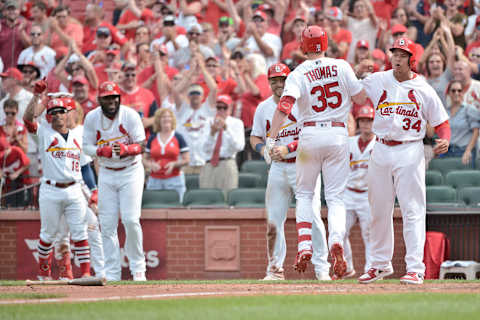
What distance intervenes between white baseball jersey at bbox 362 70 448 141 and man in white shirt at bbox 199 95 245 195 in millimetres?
5300

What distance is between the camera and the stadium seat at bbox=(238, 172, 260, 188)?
12.9 meters

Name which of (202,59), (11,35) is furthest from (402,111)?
(11,35)

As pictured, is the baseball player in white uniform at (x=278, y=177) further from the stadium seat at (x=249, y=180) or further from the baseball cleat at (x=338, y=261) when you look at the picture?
the stadium seat at (x=249, y=180)

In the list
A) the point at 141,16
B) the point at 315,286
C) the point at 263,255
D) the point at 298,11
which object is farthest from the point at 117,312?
the point at 141,16

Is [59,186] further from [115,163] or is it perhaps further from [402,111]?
[402,111]

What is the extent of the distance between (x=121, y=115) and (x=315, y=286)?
3513 mm

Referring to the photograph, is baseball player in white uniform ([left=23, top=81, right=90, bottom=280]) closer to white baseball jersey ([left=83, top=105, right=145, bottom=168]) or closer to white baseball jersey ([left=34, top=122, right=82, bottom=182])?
white baseball jersey ([left=34, top=122, right=82, bottom=182])

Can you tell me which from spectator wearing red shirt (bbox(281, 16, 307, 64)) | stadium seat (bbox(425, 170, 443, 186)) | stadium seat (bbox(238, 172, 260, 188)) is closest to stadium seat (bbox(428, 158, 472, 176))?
stadium seat (bbox(425, 170, 443, 186))

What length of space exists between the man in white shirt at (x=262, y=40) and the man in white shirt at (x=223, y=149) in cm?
242

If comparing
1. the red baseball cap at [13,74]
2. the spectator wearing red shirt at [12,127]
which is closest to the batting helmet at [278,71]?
the spectator wearing red shirt at [12,127]

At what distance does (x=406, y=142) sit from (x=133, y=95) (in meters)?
7.21

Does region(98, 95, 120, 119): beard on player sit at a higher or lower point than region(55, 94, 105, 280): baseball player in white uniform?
higher

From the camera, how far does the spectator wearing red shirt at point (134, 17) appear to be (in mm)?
17000

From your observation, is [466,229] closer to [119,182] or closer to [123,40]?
[119,182]
